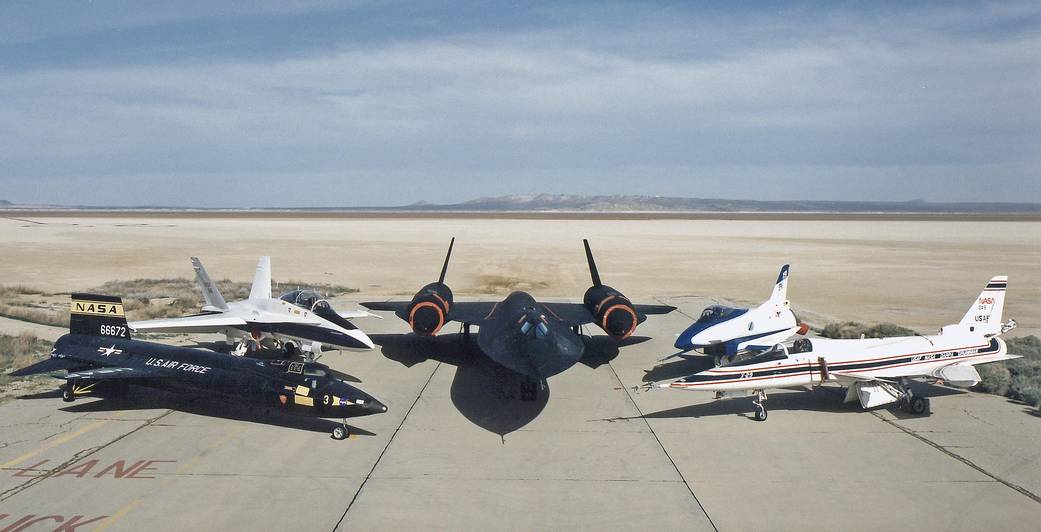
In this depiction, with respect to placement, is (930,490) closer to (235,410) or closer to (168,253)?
(235,410)

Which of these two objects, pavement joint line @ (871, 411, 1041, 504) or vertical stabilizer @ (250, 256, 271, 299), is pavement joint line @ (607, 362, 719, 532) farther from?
vertical stabilizer @ (250, 256, 271, 299)

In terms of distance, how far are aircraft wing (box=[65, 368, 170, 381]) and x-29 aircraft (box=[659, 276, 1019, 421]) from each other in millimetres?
10616

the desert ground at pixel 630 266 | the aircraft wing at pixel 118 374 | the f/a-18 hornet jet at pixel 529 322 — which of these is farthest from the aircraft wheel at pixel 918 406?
the aircraft wing at pixel 118 374

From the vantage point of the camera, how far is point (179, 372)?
1358 cm

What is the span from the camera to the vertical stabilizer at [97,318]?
1495 cm

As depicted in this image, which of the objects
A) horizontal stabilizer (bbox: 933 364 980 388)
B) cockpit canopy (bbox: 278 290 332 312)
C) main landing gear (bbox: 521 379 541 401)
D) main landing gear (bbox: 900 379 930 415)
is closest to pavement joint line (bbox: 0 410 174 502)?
cockpit canopy (bbox: 278 290 332 312)

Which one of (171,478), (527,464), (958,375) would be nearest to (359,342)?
(171,478)

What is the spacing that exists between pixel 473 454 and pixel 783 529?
523cm

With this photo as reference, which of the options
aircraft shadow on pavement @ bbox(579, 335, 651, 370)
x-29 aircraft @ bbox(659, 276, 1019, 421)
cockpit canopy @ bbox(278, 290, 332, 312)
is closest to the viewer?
x-29 aircraft @ bbox(659, 276, 1019, 421)

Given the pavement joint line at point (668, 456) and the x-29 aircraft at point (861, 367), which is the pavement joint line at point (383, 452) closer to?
the pavement joint line at point (668, 456)

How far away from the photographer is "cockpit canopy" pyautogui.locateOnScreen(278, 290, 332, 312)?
1822 centimetres

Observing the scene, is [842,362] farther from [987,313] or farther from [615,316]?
[615,316]

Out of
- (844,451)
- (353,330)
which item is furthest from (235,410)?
(844,451)

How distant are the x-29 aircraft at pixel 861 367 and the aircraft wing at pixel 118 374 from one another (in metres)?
10.6
